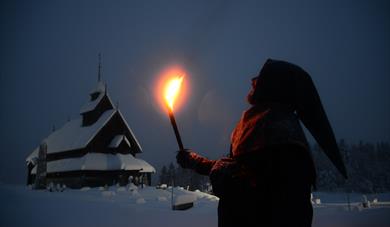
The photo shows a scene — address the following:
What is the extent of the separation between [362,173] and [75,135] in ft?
238

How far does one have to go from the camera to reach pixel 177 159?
9.29 feet

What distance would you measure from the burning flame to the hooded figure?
0.68 metres

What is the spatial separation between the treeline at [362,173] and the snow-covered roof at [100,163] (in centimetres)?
5211

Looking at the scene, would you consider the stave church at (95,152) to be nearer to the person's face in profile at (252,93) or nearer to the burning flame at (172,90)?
the burning flame at (172,90)

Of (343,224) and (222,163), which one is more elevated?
(222,163)

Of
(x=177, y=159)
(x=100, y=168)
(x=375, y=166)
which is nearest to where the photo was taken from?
(x=177, y=159)

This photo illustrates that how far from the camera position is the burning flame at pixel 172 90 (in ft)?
8.62

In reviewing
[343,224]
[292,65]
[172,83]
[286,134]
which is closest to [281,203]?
[286,134]

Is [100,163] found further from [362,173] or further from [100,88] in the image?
[362,173]

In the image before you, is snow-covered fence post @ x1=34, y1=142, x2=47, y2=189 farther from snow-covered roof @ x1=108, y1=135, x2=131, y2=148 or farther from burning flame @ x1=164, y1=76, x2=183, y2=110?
burning flame @ x1=164, y1=76, x2=183, y2=110

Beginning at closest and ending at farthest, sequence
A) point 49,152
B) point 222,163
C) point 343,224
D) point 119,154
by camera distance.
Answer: point 222,163, point 343,224, point 119,154, point 49,152

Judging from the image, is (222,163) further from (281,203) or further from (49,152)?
(49,152)

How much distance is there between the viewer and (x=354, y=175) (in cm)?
7325

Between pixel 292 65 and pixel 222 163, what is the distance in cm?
100
